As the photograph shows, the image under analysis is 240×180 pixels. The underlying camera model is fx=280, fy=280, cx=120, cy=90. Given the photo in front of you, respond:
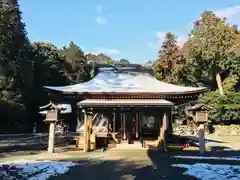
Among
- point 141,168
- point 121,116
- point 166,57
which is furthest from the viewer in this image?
point 166,57

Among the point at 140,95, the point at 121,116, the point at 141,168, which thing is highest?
the point at 140,95

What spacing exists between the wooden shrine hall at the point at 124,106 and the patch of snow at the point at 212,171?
425 cm

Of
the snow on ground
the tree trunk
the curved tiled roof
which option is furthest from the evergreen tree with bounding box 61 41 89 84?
the snow on ground

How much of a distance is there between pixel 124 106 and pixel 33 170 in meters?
6.23

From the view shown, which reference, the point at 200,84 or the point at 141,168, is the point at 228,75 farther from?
the point at 141,168

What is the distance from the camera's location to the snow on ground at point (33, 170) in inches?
304

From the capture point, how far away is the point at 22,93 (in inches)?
1329

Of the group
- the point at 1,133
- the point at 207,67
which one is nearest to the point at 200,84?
the point at 207,67

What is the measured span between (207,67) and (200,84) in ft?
9.36

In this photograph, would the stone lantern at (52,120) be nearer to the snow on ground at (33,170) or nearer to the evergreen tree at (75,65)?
the snow on ground at (33,170)

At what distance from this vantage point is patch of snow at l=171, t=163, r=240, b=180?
25.3 feet

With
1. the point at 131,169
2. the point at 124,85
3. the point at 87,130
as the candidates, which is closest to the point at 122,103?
the point at 87,130

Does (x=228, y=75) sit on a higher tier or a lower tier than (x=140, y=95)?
higher

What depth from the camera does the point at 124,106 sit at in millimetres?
13859
